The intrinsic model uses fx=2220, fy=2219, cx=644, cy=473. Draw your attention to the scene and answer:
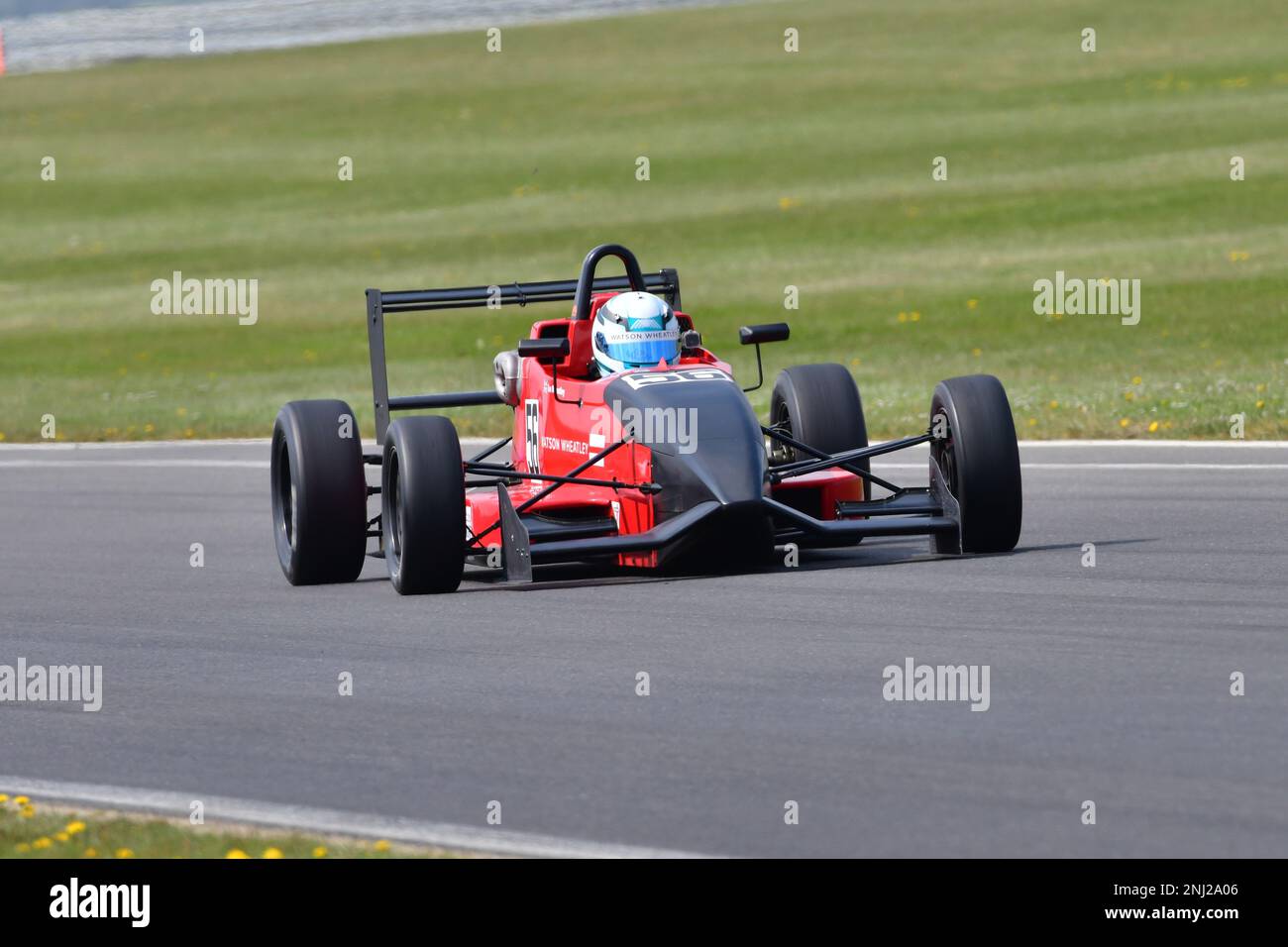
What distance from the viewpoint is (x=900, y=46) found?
180 feet

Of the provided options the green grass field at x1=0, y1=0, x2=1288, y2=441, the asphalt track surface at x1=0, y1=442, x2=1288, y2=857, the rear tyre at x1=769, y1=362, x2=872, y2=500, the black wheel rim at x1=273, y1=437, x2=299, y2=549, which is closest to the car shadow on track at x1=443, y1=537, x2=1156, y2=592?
the asphalt track surface at x1=0, y1=442, x2=1288, y2=857

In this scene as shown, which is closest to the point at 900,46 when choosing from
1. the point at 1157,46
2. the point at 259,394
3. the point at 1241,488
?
the point at 1157,46

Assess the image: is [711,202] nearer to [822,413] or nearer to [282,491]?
[822,413]

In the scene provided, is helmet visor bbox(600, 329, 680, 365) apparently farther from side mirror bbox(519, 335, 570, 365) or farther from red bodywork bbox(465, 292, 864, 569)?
side mirror bbox(519, 335, 570, 365)

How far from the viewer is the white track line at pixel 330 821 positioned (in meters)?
6.18

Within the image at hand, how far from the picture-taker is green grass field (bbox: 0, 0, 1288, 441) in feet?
83.9

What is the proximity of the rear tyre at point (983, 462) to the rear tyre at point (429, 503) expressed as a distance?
8.07ft

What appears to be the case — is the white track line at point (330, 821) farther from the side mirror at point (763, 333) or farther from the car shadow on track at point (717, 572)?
the side mirror at point (763, 333)

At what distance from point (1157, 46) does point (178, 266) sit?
A: 23.6 meters

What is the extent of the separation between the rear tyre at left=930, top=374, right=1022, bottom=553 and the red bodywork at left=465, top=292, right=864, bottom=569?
2.32 ft

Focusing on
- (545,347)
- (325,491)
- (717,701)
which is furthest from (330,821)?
(545,347)

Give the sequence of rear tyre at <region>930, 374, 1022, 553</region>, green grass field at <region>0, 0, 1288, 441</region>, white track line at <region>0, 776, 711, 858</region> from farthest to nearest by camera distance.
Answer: green grass field at <region>0, 0, 1288, 441</region> < rear tyre at <region>930, 374, 1022, 553</region> < white track line at <region>0, 776, 711, 858</region>

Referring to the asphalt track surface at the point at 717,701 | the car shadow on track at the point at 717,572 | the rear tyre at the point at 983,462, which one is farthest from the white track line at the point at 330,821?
the rear tyre at the point at 983,462
